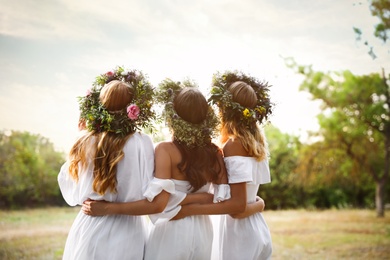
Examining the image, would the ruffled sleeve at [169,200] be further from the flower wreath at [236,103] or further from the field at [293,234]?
the field at [293,234]

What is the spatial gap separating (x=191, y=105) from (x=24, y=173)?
9.13 meters

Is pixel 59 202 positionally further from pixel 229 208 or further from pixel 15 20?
pixel 229 208

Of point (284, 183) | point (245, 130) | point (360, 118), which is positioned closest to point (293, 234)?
point (284, 183)

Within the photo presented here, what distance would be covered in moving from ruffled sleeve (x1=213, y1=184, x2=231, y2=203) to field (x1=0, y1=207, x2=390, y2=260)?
610 centimetres

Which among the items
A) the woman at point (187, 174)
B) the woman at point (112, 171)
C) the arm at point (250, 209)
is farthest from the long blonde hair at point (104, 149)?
the arm at point (250, 209)

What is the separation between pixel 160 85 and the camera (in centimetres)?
285

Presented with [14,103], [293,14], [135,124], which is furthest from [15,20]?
[135,124]

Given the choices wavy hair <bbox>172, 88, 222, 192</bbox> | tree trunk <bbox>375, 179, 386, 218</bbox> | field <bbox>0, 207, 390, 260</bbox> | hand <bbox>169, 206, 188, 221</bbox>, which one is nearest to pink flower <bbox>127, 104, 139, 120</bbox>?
wavy hair <bbox>172, 88, 222, 192</bbox>

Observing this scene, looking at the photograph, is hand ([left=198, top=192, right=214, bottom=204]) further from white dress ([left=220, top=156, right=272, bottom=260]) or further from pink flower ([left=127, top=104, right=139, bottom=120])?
pink flower ([left=127, top=104, right=139, bottom=120])

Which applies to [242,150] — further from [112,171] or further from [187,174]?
[112,171]

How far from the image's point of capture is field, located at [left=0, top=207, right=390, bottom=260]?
877 cm

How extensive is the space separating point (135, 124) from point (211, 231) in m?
0.82

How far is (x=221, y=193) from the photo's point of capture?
2.76m

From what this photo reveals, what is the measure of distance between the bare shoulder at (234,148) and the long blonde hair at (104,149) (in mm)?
604
